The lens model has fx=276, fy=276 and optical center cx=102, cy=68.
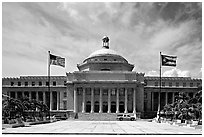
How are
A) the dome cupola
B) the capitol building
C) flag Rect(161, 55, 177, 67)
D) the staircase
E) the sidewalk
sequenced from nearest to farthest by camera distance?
the sidewalk, flag Rect(161, 55, 177, 67), the staircase, the capitol building, the dome cupola

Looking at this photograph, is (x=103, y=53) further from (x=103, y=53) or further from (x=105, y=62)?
(x=105, y=62)

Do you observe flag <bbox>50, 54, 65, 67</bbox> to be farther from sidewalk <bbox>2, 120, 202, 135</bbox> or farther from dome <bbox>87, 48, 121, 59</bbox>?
dome <bbox>87, 48, 121, 59</bbox>

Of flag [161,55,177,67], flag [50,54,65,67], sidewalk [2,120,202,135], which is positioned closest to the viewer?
sidewalk [2,120,202,135]

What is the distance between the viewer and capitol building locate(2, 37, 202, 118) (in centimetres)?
7738

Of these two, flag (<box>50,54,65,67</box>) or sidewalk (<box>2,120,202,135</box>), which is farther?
flag (<box>50,54,65,67</box>)

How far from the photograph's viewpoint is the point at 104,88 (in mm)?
77562

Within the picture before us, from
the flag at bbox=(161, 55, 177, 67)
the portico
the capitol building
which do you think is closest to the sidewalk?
the flag at bbox=(161, 55, 177, 67)

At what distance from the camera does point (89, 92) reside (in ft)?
261

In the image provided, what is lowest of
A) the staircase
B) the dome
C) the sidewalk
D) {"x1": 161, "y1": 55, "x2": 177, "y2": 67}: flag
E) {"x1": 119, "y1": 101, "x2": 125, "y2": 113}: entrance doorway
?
the staircase

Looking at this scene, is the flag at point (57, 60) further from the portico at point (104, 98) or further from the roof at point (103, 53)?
the roof at point (103, 53)

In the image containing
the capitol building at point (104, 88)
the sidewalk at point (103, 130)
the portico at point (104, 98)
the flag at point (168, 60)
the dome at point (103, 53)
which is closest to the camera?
the sidewalk at point (103, 130)

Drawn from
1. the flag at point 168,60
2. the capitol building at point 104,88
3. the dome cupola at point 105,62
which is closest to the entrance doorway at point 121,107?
the capitol building at point 104,88

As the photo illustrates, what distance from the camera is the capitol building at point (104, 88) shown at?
7738 cm

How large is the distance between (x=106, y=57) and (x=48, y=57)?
40.2 meters
